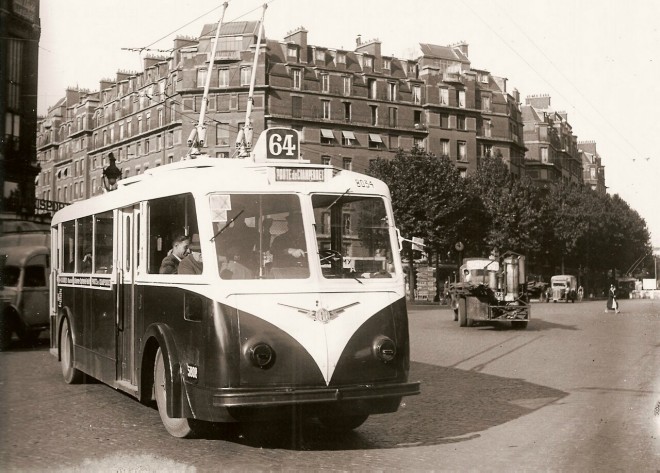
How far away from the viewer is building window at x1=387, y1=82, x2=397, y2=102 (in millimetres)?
78438

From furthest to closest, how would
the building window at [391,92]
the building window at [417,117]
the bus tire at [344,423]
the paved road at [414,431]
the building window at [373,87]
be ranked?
the building window at [417,117] → the building window at [391,92] → the building window at [373,87] → the bus tire at [344,423] → the paved road at [414,431]

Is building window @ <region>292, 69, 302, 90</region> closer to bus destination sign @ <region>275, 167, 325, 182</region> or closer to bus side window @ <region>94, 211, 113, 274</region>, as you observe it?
bus side window @ <region>94, 211, 113, 274</region>

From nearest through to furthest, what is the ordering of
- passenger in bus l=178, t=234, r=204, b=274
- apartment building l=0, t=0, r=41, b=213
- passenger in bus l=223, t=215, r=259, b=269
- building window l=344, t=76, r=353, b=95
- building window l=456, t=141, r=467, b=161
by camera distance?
passenger in bus l=223, t=215, r=259, b=269 → passenger in bus l=178, t=234, r=204, b=274 → apartment building l=0, t=0, r=41, b=213 → building window l=344, t=76, r=353, b=95 → building window l=456, t=141, r=467, b=161

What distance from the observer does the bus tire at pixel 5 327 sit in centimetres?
1794

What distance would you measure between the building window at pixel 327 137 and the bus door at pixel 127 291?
6352 centimetres

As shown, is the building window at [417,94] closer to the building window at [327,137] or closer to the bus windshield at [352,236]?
the building window at [327,137]

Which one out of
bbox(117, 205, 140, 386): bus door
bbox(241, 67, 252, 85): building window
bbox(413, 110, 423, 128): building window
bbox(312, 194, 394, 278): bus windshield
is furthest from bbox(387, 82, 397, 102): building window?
bbox(312, 194, 394, 278): bus windshield

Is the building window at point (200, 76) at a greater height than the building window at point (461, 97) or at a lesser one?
lesser

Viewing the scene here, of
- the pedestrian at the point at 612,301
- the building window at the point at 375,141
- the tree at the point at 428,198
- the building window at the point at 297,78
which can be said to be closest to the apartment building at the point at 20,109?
the tree at the point at 428,198

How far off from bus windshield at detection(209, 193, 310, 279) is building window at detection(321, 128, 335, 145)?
65496mm

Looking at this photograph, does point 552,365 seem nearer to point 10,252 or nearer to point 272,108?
point 10,252

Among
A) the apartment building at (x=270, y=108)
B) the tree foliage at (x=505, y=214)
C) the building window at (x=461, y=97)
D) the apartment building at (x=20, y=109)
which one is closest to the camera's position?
the apartment building at (x=20, y=109)

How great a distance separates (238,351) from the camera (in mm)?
7125

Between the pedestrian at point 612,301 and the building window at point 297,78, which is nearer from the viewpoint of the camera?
the pedestrian at point 612,301
